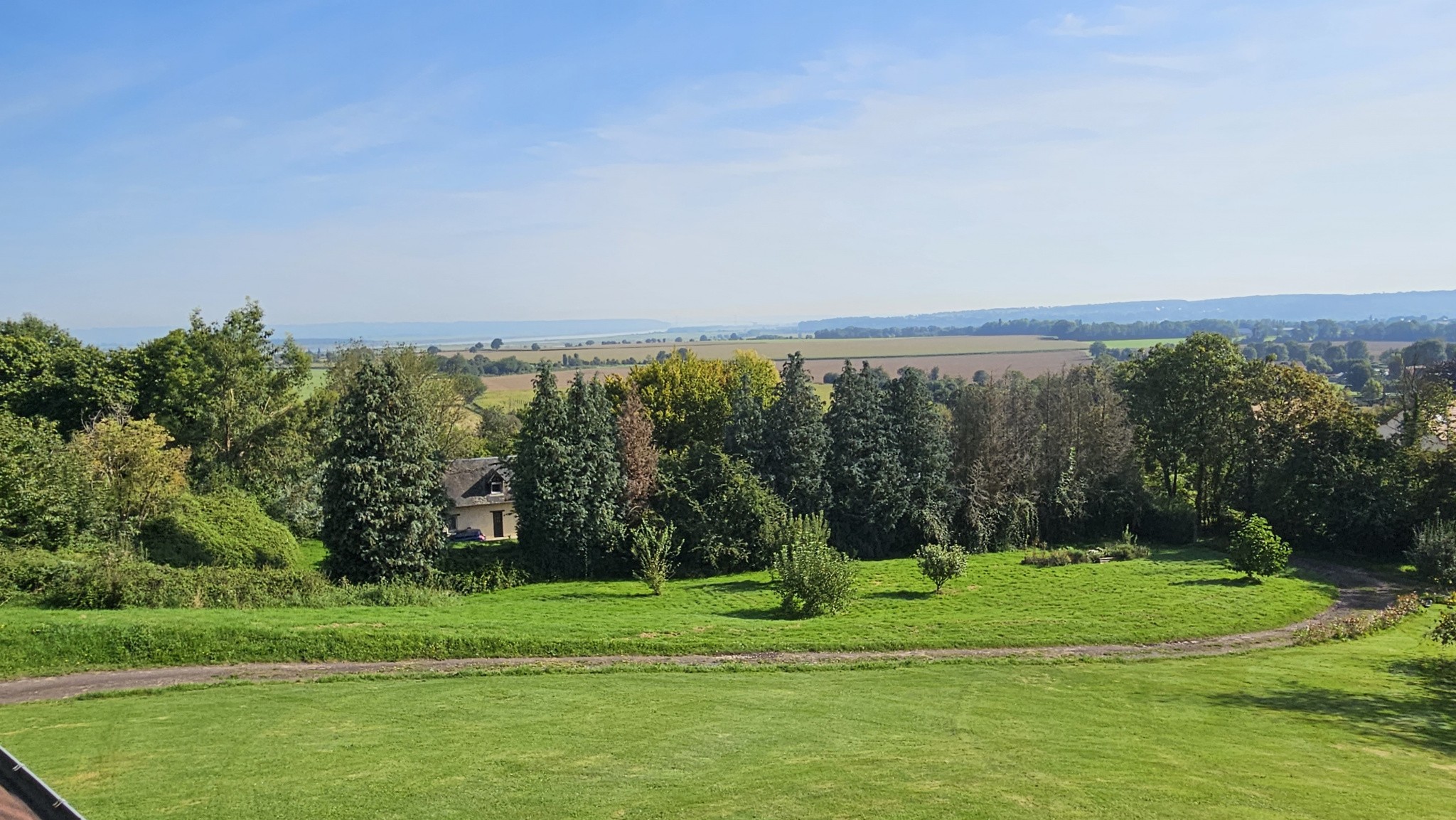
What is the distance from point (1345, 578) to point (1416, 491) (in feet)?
27.4

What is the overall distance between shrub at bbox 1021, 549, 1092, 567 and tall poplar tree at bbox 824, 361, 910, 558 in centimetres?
711

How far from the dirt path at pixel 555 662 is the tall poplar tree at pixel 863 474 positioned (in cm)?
2065

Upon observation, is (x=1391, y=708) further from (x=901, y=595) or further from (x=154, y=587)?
(x=154, y=587)

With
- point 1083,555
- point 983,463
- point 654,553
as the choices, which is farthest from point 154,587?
point 1083,555

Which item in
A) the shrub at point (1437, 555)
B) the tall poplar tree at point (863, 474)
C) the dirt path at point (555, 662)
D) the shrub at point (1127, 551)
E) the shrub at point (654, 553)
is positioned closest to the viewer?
the dirt path at point (555, 662)

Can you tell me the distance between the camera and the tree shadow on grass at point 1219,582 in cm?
3506

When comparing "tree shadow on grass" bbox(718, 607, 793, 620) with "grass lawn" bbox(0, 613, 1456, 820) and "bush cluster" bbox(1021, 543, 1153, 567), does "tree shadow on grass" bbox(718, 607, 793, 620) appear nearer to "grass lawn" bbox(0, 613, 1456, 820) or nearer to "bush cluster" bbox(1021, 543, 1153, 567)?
"grass lawn" bbox(0, 613, 1456, 820)

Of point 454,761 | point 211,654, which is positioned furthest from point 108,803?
point 211,654

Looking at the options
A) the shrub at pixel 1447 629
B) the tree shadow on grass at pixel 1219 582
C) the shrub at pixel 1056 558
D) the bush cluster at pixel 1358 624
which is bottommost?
the shrub at pixel 1056 558

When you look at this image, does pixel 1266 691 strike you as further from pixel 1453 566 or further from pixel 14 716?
pixel 14 716

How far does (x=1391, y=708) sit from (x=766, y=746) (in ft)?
46.9

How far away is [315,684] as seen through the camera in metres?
19.3

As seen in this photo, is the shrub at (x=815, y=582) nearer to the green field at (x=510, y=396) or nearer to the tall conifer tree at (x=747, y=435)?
the tall conifer tree at (x=747, y=435)

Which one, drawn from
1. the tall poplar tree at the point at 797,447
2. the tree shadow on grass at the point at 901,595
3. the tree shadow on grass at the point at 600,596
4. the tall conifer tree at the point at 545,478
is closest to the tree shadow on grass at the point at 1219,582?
the tree shadow on grass at the point at 901,595
